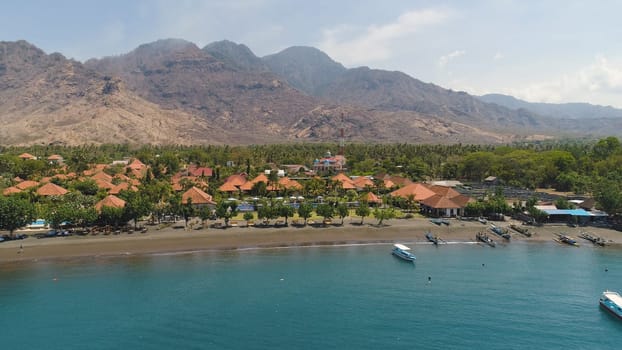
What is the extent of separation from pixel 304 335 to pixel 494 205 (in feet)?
162

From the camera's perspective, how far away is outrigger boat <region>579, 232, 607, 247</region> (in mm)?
57562

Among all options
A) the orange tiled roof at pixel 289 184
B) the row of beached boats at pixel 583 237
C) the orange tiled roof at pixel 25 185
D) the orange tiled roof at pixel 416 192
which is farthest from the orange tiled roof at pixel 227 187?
the row of beached boats at pixel 583 237

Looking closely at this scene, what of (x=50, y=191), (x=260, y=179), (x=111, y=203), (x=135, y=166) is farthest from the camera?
(x=135, y=166)

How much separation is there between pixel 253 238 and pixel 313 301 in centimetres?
2123

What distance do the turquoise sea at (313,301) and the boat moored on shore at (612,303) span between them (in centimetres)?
71

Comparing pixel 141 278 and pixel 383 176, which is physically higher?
pixel 383 176

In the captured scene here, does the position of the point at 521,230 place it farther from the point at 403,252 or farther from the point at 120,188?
the point at 120,188

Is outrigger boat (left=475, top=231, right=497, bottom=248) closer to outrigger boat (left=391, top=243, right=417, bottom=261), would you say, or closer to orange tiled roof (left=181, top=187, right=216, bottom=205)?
outrigger boat (left=391, top=243, right=417, bottom=261)

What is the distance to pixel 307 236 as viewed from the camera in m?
59.5

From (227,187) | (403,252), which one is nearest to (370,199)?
(403,252)

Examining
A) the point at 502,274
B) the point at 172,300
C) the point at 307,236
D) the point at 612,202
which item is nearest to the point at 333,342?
the point at 172,300

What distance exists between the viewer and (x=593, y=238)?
194 feet

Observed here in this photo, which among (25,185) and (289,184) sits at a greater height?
(25,185)

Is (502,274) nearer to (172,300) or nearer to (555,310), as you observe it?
(555,310)
